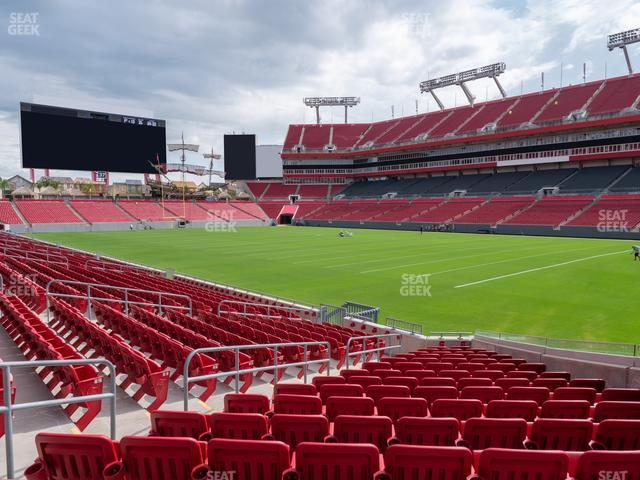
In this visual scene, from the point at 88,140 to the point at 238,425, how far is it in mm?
76878

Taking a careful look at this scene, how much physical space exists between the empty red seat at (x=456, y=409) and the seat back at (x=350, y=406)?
32.4 inches

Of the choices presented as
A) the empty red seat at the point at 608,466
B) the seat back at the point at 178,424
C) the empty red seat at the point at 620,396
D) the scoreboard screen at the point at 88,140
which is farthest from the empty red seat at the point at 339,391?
the scoreboard screen at the point at 88,140

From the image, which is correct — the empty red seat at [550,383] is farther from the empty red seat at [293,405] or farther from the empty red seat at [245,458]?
the empty red seat at [245,458]

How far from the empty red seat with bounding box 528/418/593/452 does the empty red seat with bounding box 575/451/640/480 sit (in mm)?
990

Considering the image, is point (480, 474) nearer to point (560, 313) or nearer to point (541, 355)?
point (541, 355)

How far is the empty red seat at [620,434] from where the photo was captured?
13.0 ft

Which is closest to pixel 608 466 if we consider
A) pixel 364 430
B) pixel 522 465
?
pixel 522 465

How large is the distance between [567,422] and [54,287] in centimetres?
1345

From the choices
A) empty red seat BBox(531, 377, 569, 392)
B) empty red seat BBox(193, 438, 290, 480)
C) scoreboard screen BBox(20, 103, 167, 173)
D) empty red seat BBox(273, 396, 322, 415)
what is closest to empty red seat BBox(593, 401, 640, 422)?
empty red seat BBox(531, 377, 569, 392)

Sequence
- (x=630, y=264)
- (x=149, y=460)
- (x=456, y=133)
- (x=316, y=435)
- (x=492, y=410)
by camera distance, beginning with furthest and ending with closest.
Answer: (x=456, y=133) < (x=630, y=264) < (x=492, y=410) < (x=316, y=435) < (x=149, y=460)

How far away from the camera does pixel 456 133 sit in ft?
237

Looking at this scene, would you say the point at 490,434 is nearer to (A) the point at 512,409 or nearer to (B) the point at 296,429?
(A) the point at 512,409

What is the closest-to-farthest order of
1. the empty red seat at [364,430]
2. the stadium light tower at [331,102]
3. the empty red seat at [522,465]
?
1. the empty red seat at [522,465]
2. the empty red seat at [364,430]
3. the stadium light tower at [331,102]

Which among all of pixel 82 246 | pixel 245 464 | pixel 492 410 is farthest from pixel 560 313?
pixel 82 246
